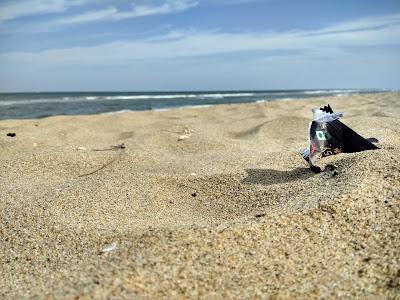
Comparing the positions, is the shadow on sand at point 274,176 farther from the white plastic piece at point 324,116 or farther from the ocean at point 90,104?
the ocean at point 90,104

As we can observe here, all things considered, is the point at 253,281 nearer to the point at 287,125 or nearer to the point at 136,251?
the point at 136,251

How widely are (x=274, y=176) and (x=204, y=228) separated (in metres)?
1.54

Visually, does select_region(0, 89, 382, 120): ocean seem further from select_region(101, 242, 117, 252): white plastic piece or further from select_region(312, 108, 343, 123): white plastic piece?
select_region(101, 242, 117, 252): white plastic piece

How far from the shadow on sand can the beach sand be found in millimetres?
12

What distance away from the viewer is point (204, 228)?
2582mm

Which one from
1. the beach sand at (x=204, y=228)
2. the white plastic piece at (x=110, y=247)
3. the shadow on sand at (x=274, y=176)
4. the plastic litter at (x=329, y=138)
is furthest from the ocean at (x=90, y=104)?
the white plastic piece at (x=110, y=247)

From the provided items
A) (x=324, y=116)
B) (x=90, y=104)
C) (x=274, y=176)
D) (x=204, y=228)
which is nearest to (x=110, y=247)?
(x=204, y=228)

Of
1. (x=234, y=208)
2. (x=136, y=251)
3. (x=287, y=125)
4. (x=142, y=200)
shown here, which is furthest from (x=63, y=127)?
(x=136, y=251)

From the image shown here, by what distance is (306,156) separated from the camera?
12.9ft

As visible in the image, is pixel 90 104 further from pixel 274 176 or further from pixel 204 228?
pixel 204 228

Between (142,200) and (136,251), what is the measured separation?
4.06ft

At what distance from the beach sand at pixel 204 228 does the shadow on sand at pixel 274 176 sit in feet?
0.04

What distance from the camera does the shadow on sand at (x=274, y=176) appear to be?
148 inches

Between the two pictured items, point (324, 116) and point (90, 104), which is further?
point (90, 104)
